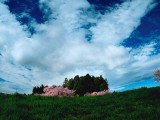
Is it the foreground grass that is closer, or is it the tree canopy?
the foreground grass

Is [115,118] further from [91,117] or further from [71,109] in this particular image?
[71,109]

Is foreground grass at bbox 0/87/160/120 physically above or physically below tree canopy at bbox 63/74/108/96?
below

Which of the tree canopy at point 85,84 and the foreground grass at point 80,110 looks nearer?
the foreground grass at point 80,110

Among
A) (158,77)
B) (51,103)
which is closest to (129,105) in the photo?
(51,103)

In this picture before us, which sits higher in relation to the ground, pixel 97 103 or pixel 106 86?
pixel 106 86

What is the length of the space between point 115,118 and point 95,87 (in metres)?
44.7

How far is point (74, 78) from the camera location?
57.8 m

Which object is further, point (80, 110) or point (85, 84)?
point (85, 84)

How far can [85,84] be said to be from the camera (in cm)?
5644

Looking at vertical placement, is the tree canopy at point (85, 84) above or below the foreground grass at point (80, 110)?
above

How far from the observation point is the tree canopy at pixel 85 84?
2191 inches

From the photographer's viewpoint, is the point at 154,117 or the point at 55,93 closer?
the point at 154,117

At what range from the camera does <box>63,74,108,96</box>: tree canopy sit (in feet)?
183

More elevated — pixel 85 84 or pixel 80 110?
pixel 85 84
